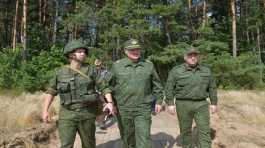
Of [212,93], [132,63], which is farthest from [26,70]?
[132,63]

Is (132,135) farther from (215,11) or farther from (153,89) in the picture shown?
(215,11)

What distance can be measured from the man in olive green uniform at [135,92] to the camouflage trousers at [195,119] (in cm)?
97

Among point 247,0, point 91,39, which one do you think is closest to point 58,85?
point 91,39

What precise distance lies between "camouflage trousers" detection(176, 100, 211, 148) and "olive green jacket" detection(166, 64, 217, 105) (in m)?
0.11

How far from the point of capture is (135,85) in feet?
21.7

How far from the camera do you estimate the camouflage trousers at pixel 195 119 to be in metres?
7.31

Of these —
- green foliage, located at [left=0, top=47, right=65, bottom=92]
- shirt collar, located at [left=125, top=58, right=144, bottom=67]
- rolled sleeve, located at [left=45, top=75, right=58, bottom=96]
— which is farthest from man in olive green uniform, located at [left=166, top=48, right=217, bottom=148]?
green foliage, located at [left=0, top=47, right=65, bottom=92]

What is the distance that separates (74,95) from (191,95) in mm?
2181

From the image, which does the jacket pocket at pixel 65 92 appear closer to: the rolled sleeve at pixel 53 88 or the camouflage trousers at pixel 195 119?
the rolled sleeve at pixel 53 88

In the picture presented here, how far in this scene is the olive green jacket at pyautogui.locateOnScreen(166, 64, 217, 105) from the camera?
7.46 metres

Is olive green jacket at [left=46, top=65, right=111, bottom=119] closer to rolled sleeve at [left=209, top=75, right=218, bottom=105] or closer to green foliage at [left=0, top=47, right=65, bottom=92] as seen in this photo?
rolled sleeve at [left=209, top=75, right=218, bottom=105]

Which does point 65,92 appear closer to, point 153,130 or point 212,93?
→ point 212,93

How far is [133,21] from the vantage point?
25.2 m

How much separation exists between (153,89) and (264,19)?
30.4m
